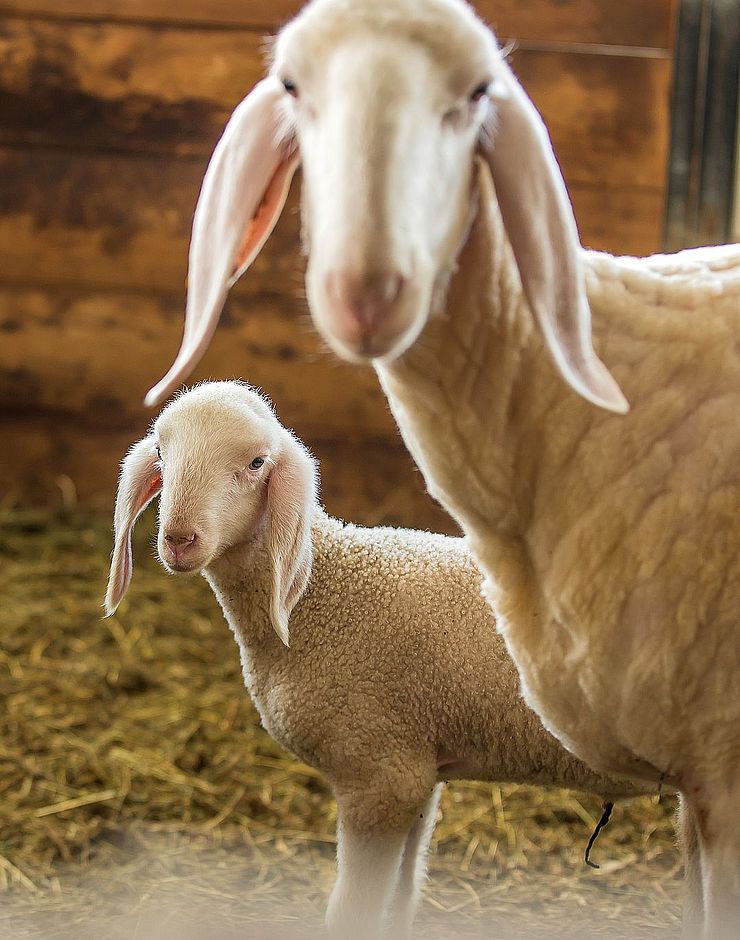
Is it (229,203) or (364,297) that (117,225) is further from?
(364,297)

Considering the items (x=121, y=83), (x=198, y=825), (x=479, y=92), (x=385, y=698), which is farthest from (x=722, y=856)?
(x=121, y=83)

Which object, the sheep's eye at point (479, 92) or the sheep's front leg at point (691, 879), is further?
the sheep's front leg at point (691, 879)

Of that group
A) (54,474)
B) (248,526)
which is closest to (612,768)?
(248,526)

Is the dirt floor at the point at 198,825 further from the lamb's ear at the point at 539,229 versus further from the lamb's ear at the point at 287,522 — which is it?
the lamb's ear at the point at 539,229

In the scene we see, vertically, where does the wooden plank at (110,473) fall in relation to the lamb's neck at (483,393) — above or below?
below

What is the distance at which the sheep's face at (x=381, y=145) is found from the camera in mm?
1111

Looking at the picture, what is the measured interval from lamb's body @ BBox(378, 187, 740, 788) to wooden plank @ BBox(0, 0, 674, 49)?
255 centimetres

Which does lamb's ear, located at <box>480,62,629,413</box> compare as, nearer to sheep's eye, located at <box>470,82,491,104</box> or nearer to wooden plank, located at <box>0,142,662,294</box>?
sheep's eye, located at <box>470,82,491,104</box>

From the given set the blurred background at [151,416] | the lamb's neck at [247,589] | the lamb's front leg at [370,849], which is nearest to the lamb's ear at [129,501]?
the lamb's neck at [247,589]

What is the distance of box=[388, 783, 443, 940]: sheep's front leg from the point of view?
214cm

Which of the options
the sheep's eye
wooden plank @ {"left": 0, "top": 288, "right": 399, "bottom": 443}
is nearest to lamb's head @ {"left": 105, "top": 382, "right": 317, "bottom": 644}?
the sheep's eye

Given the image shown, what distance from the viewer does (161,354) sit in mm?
4219

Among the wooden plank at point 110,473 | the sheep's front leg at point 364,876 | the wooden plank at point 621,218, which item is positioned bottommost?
the wooden plank at point 110,473

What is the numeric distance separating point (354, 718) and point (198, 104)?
101 inches
